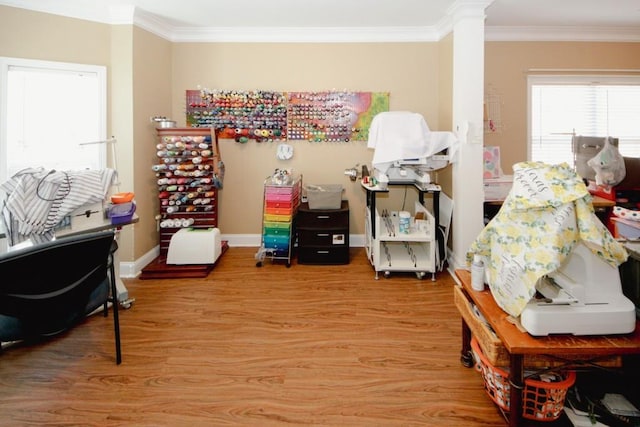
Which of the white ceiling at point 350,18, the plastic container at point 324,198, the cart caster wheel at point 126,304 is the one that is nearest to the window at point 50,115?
the white ceiling at point 350,18

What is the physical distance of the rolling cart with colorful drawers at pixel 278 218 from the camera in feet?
12.6

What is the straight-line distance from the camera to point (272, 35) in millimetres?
4227

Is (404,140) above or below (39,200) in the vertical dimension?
above

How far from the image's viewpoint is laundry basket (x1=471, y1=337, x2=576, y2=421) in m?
1.56

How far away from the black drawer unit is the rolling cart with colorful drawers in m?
0.13

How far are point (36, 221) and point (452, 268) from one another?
3.42 metres

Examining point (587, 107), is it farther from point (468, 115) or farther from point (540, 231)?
point (540, 231)

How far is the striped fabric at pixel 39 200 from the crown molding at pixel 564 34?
4245 millimetres

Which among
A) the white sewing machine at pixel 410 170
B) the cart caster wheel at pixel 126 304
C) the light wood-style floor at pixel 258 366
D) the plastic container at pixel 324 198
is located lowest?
the light wood-style floor at pixel 258 366

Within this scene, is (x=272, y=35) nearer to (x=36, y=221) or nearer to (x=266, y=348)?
(x=36, y=221)

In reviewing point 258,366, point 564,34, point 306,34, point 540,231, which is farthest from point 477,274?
point 564,34

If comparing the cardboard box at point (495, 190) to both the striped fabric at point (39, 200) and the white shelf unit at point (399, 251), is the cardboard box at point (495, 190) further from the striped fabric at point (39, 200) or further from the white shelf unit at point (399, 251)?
the striped fabric at point (39, 200)

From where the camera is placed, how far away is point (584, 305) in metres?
1.48

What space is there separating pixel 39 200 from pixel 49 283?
0.78 meters
